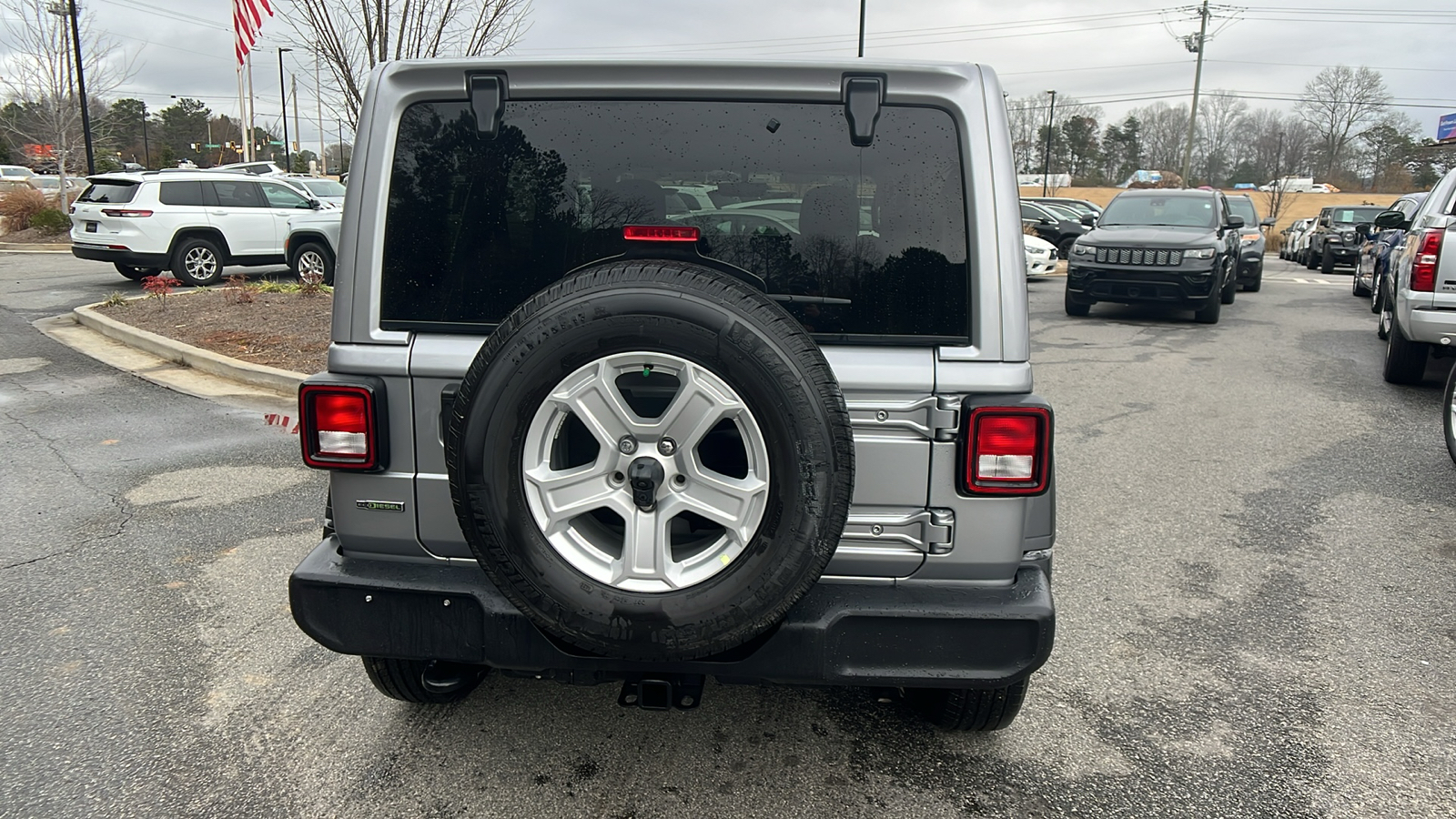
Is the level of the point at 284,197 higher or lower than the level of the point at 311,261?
higher

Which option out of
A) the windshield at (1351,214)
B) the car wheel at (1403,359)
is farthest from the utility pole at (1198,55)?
the car wheel at (1403,359)

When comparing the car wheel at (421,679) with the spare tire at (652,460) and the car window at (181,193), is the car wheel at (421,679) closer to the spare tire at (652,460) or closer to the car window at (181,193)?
the spare tire at (652,460)

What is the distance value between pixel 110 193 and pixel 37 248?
31.8 feet

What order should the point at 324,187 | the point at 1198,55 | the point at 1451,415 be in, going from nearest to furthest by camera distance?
the point at 1451,415 < the point at 324,187 < the point at 1198,55

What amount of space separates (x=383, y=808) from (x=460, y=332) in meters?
1.32

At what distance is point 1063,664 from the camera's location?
3562 mm

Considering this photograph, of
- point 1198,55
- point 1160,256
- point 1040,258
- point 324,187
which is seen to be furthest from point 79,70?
point 1198,55

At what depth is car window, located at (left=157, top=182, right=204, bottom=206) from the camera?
14391 mm

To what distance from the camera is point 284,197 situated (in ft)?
→ 51.6

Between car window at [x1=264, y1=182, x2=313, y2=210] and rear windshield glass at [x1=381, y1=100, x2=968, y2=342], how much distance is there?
1471cm

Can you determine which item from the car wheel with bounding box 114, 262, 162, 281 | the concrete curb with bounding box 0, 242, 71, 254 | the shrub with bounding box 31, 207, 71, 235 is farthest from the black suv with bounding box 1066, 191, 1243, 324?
the shrub with bounding box 31, 207, 71, 235

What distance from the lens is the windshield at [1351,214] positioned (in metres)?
23.7

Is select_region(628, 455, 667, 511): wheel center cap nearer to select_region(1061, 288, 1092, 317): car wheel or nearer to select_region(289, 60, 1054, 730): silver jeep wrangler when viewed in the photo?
select_region(289, 60, 1054, 730): silver jeep wrangler

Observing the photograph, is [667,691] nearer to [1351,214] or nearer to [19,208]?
[1351,214]
